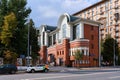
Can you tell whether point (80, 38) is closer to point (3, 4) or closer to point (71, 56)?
point (71, 56)

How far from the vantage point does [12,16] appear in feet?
176

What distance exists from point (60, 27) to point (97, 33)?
1524cm

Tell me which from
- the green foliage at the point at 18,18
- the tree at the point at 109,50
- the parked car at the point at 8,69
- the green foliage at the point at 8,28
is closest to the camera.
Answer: the parked car at the point at 8,69

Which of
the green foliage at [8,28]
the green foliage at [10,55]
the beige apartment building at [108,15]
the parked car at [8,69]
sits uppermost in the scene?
the beige apartment building at [108,15]

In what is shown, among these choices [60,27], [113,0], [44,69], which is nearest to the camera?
[44,69]

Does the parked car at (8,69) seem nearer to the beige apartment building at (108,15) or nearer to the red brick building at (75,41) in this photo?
the red brick building at (75,41)

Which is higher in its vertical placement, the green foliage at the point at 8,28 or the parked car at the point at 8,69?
the green foliage at the point at 8,28

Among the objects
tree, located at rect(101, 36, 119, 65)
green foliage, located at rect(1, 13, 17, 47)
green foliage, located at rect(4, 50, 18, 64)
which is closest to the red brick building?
tree, located at rect(101, 36, 119, 65)

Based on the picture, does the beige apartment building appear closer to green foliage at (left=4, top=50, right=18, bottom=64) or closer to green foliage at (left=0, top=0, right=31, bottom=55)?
green foliage at (left=0, top=0, right=31, bottom=55)

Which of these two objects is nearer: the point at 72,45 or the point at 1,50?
the point at 1,50

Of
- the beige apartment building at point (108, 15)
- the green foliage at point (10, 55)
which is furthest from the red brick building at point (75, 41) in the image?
the green foliage at point (10, 55)

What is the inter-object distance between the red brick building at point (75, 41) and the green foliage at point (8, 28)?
101ft

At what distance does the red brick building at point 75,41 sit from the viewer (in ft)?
275

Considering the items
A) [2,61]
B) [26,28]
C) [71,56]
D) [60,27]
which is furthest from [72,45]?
[2,61]
